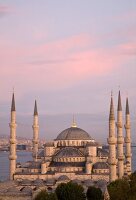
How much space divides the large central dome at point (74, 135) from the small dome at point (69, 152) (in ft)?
7.63

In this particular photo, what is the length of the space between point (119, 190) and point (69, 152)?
50.3 feet

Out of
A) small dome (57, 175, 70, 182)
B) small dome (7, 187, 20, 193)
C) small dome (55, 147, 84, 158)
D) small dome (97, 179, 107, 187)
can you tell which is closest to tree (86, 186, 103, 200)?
small dome (7, 187, 20, 193)

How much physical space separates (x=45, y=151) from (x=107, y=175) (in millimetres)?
7564

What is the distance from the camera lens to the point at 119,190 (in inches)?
1463

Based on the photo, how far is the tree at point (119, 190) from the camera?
120 ft

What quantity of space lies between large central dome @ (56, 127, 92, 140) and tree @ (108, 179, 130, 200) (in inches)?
666

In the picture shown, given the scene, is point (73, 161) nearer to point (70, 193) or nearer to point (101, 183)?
point (101, 183)

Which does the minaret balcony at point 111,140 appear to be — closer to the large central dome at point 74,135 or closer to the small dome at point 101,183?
the small dome at point 101,183

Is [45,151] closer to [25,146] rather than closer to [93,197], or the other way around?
[93,197]

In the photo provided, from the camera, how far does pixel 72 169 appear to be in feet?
167

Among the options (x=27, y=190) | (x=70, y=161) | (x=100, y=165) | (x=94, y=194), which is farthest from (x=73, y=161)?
(x=94, y=194)

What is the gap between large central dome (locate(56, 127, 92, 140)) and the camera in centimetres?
5538

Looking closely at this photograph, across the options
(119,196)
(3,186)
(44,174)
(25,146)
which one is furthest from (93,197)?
(25,146)

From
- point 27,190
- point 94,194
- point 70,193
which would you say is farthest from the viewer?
point 27,190
